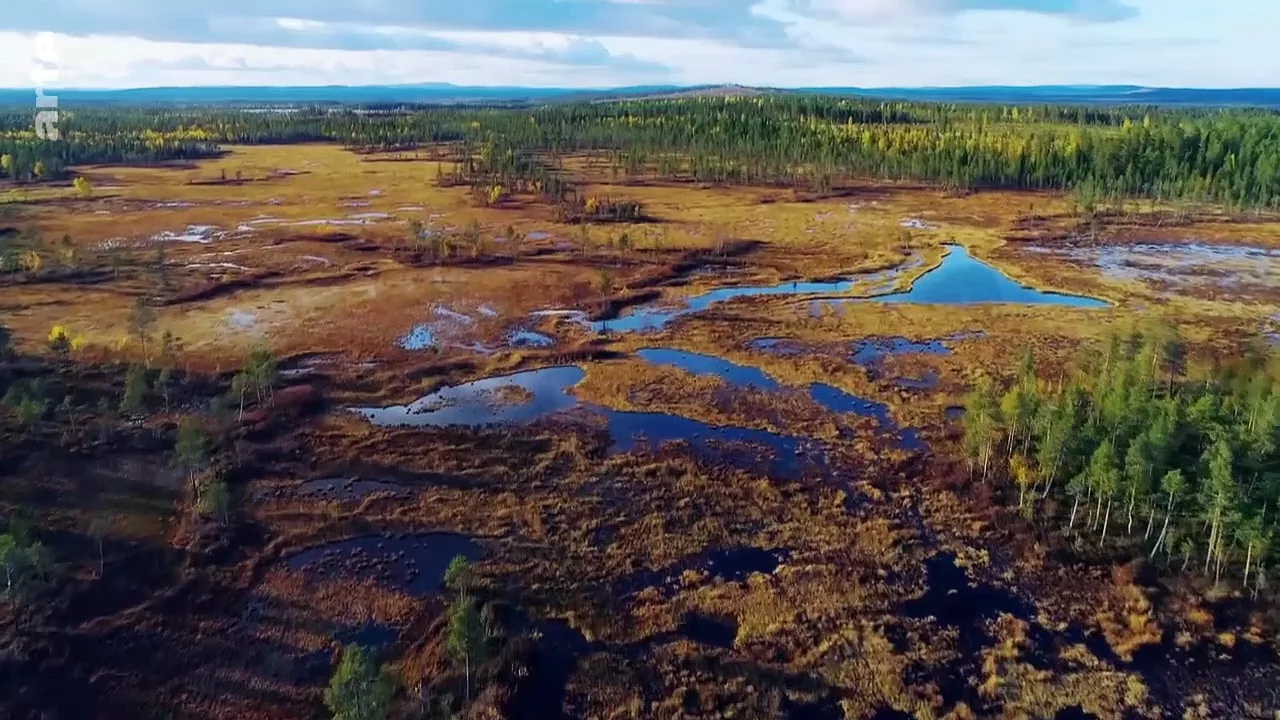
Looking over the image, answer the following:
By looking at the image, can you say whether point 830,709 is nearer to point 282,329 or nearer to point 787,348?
point 787,348

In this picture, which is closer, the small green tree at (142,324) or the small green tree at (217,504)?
the small green tree at (217,504)

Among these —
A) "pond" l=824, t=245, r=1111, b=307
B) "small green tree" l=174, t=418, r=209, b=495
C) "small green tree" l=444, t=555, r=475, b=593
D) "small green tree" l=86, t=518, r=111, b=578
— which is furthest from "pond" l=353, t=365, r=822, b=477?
"pond" l=824, t=245, r=1111, b=307

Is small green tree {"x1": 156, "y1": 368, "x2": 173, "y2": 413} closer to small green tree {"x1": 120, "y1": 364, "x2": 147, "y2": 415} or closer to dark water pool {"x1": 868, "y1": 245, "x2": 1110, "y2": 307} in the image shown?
small green tree {"x1": 120, "y1": 364, "x2": 147, "y2": 415}

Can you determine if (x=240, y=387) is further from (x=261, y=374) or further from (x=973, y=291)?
(x=973, y=291)

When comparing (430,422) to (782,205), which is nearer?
(430,422)

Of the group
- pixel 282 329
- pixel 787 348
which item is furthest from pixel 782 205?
pixel 282 329

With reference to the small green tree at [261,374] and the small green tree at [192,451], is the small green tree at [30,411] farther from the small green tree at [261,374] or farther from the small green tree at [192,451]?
the small green tree at [261,374]

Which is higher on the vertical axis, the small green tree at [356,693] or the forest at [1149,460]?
the forest at [1149,460]

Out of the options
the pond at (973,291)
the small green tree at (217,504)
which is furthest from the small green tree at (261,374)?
the pond at (973,291)
